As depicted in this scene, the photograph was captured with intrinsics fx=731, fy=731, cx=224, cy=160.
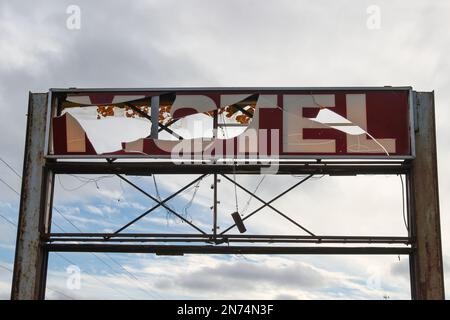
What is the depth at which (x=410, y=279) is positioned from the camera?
529 inches

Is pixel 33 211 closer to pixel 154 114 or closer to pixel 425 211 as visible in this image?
pixel 154 114

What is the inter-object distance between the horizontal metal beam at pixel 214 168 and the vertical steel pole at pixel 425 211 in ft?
1.29

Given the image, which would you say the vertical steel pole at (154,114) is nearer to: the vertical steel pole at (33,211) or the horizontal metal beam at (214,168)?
the horizontal metal beam at (214,168)

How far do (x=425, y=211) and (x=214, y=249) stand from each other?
12.9ft

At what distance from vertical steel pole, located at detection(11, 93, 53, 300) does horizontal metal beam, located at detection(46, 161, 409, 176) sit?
336 mm

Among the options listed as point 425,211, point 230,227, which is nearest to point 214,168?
point 230,227

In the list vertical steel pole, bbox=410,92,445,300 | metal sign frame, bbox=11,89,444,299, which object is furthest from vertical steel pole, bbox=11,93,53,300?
vertical steel pole, bbox=410,92,445,300

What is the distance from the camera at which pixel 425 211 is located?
13.4 metres

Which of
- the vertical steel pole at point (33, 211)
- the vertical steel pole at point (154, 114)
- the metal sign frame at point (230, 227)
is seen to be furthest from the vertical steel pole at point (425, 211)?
the vertical steel pole at point (33, 211)

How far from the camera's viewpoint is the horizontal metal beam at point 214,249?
13.4 m

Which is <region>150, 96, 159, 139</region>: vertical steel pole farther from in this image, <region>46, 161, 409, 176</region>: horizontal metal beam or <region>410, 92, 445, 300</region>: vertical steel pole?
<region>410, 92, 445, 300</region>: vertical steel pole

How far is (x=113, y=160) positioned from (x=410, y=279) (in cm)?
602
